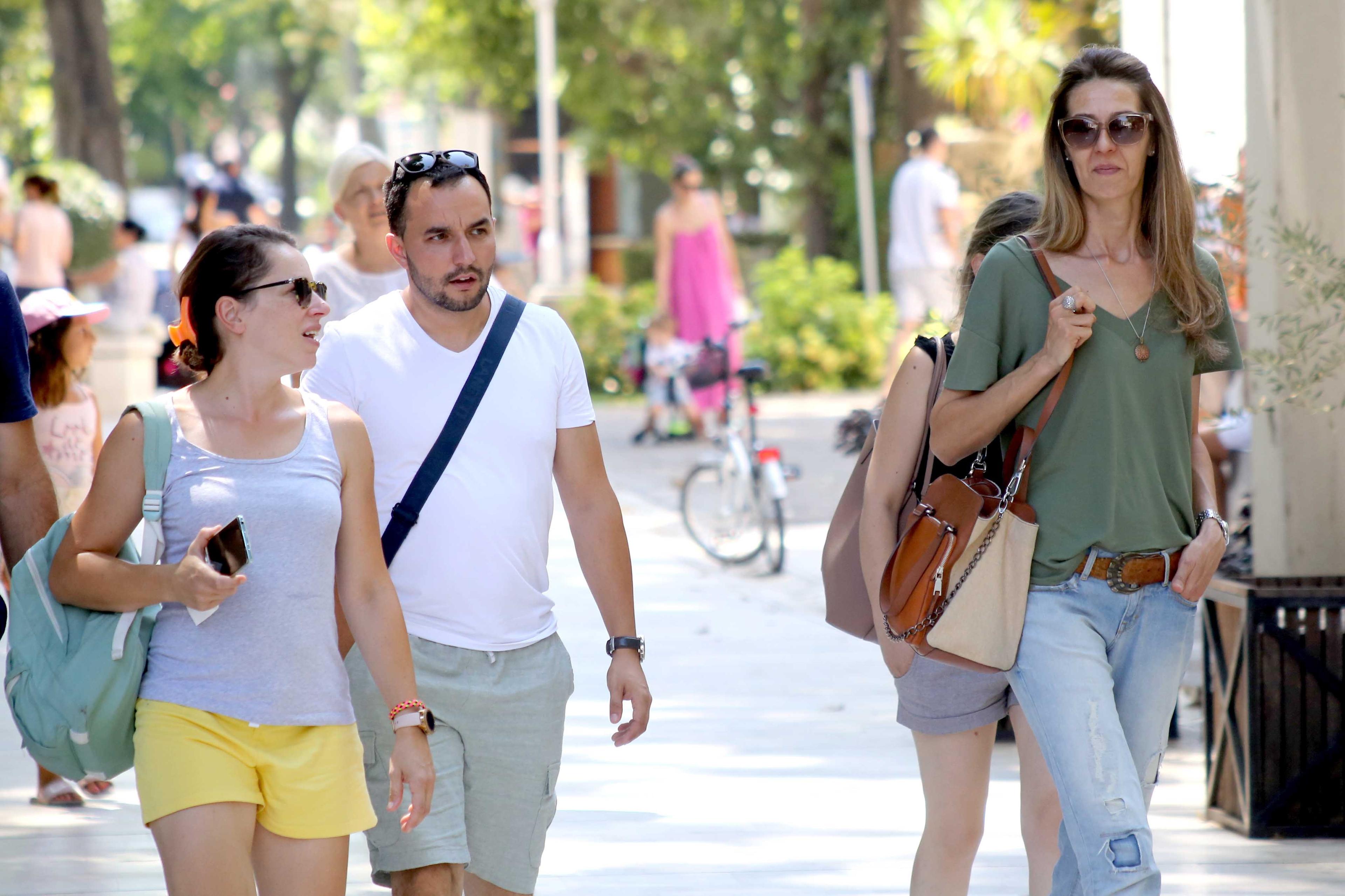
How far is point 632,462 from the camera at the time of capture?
1444cm

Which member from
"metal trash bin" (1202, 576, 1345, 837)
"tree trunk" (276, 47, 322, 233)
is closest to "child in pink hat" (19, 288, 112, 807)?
"metal trash bin" (1202, 576, 1345, 837)

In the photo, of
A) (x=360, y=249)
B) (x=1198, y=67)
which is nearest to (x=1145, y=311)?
(x=360, y=249)

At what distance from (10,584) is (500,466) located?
94cm

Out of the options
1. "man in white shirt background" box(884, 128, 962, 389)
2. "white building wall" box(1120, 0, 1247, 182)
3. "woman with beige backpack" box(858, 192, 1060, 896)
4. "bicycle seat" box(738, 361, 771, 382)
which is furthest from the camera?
"man in white shirt background" box(884, 128, 962, 389)

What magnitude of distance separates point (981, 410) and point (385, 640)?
3.88ft

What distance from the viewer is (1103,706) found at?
3316mm

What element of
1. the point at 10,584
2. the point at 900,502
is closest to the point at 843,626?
the point at 900,502

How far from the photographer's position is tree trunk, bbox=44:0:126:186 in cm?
2303

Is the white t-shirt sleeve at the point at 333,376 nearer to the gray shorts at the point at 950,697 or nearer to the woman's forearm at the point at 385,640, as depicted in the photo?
the woman's forearm at the point at 385,640

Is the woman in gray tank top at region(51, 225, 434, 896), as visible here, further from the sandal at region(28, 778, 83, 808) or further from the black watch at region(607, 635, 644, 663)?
the sandal at region(28, 778, 83, 808)

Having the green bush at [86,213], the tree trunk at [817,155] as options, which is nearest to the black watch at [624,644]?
the green bush at [86,213]

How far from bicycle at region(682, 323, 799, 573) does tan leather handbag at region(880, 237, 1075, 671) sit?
6.37 meters

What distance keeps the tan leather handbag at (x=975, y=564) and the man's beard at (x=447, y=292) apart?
37.7 inches

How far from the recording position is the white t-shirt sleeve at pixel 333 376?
356cm
